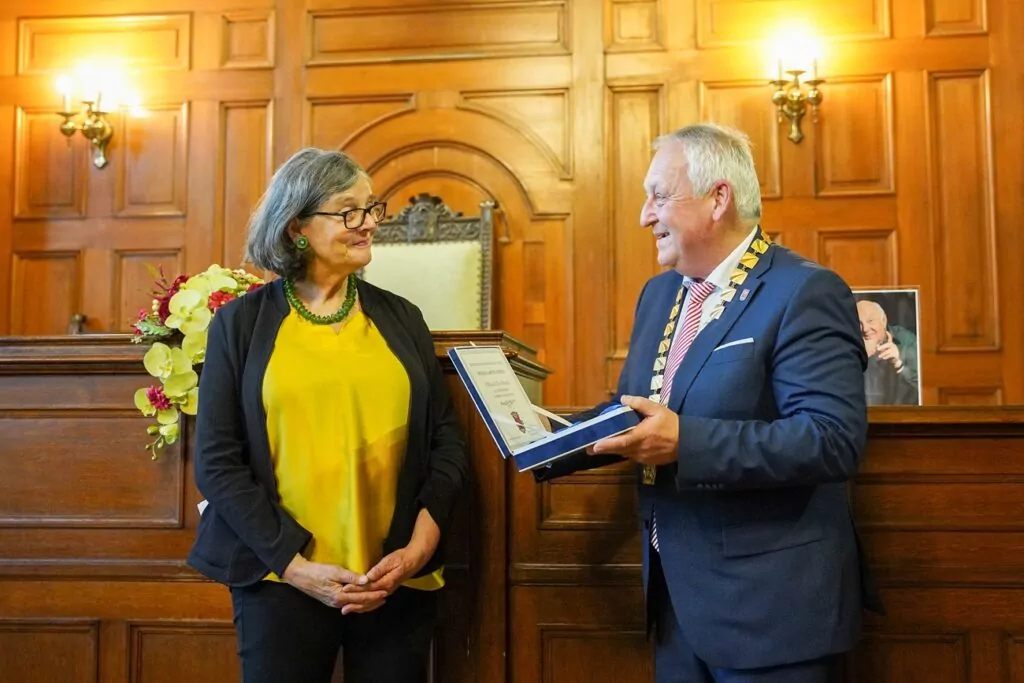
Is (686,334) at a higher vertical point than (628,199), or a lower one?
lower

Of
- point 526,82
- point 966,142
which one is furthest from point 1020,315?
point 526,82

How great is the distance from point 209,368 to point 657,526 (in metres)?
0.88

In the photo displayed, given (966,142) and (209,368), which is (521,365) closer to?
(209,368)

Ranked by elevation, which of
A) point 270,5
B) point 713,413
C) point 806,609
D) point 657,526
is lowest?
point 806,609

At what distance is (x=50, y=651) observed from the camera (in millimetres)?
2258

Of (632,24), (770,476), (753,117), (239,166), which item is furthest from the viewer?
(239,166)

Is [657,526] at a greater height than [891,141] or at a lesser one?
lesser

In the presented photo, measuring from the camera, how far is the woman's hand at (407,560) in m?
1.70

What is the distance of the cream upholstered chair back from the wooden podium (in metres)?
1.87

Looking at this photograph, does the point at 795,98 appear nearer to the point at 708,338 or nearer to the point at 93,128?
the point at 708,338

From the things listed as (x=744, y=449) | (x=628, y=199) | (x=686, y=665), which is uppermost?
(x=628, y=199)

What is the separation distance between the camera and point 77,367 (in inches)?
92.0

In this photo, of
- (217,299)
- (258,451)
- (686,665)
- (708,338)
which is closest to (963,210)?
(708,338)

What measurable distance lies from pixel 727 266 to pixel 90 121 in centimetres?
403
